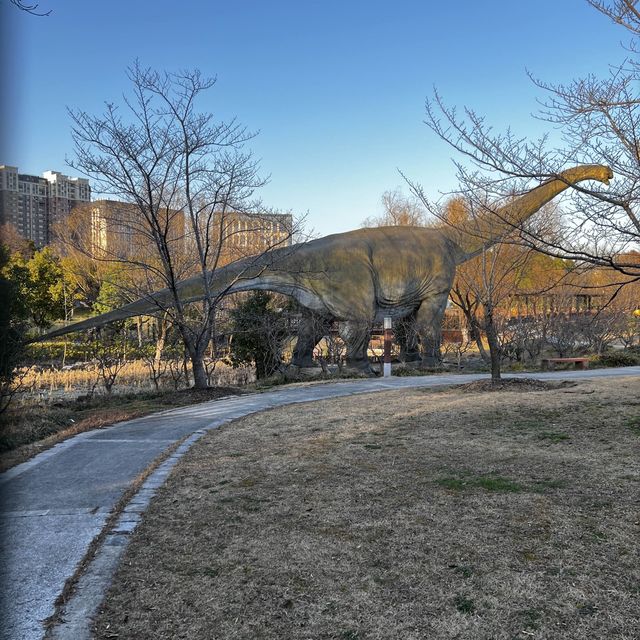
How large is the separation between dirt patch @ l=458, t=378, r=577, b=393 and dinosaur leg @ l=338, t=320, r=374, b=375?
3.69 m

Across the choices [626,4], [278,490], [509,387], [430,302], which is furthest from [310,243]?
[278,490]

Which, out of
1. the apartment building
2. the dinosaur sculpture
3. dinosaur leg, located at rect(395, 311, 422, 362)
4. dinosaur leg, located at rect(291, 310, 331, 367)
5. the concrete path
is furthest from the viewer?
dinosaur leg, located at rect(395, 311, 422, 362)

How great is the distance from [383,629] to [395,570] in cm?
59

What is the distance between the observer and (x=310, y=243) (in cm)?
1446

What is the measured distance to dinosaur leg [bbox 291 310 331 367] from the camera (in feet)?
48.0

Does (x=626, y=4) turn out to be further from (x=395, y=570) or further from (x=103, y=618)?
(x=103, y=618)

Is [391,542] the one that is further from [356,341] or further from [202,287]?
[356,341]

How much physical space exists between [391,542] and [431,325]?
12092mm

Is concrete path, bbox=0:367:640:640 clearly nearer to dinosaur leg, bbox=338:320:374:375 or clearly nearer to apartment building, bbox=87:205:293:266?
apartment building, bbox=87:205:293:266

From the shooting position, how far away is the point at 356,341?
14398 millimetres

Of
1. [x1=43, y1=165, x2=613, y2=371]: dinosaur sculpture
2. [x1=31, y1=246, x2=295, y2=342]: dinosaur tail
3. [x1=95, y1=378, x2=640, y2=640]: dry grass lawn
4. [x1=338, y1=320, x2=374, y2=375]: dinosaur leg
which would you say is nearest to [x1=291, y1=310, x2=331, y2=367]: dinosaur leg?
[x1=43, y1=165, x2=613, y2=371]: dinosaur sculpture

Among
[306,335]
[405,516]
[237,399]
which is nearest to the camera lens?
[405,516]

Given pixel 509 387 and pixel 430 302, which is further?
pixel 430 302

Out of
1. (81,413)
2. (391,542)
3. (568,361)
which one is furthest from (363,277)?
(391,542)
